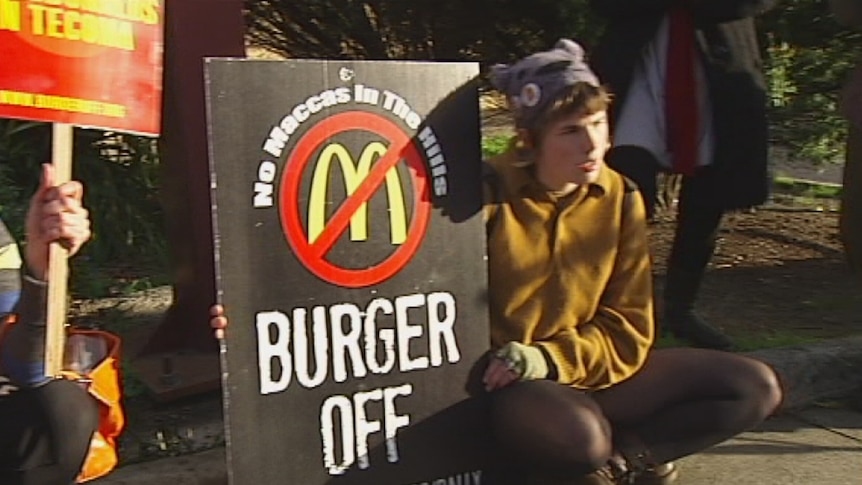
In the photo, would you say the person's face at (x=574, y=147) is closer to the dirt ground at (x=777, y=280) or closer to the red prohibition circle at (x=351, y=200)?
the red prohibition circle at (x=351, y=200)

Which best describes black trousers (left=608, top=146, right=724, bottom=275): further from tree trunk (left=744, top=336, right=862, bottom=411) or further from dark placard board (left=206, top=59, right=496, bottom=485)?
dark placard board (left=206, top=59, right=496, bottom=485)

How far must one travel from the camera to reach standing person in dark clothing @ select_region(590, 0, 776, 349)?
412 centimetres

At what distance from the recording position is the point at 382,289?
2.98 meters

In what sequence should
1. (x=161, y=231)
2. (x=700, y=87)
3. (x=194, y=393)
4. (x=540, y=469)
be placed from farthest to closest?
(x=161, y=231) → (x=700, y=87) → (x=194, y=393) → (x=540, y=469)

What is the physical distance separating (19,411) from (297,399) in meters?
0.60

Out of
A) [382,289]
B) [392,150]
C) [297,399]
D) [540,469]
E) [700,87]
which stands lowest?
[540,469]

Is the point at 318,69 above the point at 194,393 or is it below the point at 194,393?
above

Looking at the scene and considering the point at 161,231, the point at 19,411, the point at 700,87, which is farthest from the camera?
the point at 161,231

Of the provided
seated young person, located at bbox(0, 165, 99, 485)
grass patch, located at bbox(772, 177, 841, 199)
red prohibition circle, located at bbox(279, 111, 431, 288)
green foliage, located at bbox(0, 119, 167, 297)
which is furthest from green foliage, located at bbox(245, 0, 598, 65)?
grass patch, located at bbox(772, 177, 841, 199)

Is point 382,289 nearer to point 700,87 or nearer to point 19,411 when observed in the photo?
point 19,411

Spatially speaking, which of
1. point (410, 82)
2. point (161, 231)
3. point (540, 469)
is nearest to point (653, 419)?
point (540, 469)

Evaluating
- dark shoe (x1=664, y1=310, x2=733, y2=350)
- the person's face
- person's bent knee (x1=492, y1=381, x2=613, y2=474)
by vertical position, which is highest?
the person's face

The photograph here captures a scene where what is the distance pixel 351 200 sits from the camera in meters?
2.91

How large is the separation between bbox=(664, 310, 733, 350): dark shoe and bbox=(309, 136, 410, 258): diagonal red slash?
6.13ft
